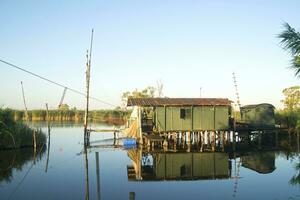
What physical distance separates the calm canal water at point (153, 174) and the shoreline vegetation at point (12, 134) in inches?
49.5

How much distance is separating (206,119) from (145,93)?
40569 mm

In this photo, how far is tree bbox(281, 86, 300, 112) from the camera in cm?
4497

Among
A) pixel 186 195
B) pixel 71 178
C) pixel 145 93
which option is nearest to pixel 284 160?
pixel 186 195

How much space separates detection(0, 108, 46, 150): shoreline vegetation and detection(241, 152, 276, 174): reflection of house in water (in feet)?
61.7

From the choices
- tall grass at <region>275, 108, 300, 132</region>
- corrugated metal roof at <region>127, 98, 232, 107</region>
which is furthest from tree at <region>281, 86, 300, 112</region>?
corrugated metal roof at <region>127, 98, 232, 107</region>

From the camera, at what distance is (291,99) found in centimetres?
4569

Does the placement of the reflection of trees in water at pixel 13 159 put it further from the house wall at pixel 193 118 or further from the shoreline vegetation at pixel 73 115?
the shoreline vegetation at pixel 73 115

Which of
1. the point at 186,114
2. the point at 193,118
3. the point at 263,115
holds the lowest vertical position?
the point at 193,118

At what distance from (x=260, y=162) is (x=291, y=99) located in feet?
72.5

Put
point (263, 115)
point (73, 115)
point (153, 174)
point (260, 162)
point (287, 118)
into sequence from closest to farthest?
point (153, 174) → point (260, 162) → point (263, 115) → point (287, 118) → point (73, 115)

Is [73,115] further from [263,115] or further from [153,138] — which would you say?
[153,138]

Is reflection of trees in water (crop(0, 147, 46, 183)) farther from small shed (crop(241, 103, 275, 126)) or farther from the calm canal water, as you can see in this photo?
small shed (crop(241, 103, 275, 126))

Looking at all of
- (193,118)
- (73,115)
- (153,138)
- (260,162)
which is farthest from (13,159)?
(73,115)

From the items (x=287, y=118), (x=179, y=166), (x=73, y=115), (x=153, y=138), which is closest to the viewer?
(x=179, y=166)
